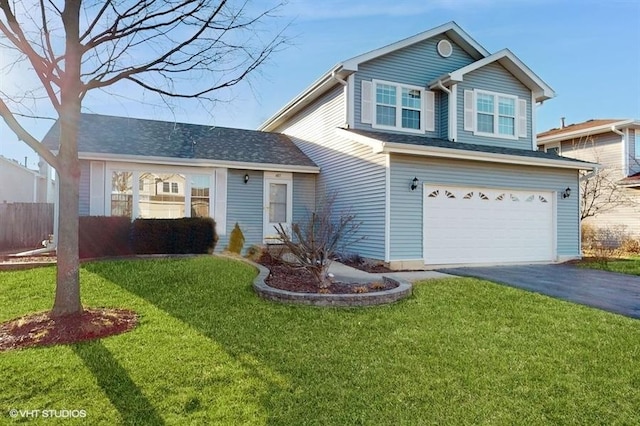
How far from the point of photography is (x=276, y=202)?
45.0 ft

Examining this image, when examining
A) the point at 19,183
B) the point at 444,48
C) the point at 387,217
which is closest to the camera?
the point at 387,217

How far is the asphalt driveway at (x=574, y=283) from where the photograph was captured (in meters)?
7.00

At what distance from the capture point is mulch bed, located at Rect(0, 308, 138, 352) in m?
4.82

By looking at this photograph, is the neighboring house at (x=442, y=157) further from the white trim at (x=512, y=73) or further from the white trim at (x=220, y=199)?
the white trim at (x=220, y=199)

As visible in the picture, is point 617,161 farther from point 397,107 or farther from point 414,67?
point 397,107

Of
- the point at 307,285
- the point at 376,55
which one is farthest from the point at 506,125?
the point at 307,285

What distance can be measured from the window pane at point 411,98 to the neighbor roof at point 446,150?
107 centimetres

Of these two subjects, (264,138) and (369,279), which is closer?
(369,279)

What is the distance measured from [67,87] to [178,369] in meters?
4.18

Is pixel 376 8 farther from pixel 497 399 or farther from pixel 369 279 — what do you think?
pixel 497 399

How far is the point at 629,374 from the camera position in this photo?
4195mm

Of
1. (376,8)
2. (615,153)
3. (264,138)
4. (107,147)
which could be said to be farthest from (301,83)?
(615,153)

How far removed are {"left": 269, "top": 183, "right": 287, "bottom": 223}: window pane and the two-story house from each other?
0.04 metres

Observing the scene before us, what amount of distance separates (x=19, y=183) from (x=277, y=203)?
19.8 m
